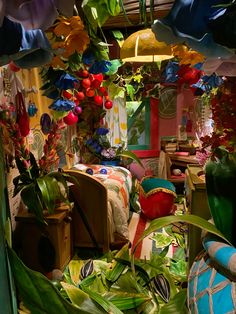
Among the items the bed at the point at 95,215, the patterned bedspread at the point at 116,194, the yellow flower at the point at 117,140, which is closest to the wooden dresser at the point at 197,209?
the bed at the point at 95,215

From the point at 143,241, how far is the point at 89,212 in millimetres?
726

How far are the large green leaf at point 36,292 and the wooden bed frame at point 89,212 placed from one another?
1.87 m

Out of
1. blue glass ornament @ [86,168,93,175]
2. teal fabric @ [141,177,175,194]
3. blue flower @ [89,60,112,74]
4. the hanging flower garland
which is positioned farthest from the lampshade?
teal fabric @ [141,177,175,194]

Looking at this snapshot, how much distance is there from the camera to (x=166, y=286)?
69.5 inches

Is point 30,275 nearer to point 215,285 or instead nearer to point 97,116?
point 215,285

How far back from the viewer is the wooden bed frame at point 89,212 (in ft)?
8.04

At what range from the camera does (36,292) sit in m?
0.53

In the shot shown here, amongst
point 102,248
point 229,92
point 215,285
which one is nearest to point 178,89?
point 102,248

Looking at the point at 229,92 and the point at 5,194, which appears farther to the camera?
the point at 229,92

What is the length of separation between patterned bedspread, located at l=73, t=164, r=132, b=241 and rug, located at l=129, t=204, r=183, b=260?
0.63ft

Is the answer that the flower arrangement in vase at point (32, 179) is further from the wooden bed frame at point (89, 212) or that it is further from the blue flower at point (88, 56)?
the blue flower at point (88, 56)

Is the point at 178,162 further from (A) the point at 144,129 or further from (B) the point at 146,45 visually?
(B) the point at 146,45

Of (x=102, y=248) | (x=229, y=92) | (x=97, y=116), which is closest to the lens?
(x=229, y=92)

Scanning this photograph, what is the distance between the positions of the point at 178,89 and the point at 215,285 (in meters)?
4.40
